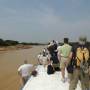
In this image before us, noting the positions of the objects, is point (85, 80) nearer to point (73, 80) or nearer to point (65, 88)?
point (73, 80)

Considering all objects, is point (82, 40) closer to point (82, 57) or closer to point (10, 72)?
point (82, 57)

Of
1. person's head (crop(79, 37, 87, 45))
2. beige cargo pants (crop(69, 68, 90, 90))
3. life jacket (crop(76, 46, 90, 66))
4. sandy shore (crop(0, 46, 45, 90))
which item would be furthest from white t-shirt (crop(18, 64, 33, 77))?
person's head (crop(79, 37, 87, 45))

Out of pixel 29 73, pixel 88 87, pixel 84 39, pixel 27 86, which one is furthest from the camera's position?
pixel 29 73

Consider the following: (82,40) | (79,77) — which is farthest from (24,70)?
(82,40)

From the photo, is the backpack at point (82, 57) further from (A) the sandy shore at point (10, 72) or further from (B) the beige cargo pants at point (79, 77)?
(A) the sandy shore at point (10, 72)

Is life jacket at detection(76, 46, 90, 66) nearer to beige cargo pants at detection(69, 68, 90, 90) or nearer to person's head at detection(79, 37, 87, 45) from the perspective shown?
person's head at detection(79, 37, 87, 45)

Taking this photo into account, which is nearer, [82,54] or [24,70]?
[82,54]

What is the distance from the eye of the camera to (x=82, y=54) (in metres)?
8.81

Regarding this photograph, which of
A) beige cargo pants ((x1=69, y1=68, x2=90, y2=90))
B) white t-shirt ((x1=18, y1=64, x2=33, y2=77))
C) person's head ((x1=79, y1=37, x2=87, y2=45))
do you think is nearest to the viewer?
person's head ((x1=79, y1=37, x2=87, y2=45))

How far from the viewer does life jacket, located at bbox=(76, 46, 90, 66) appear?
882cm

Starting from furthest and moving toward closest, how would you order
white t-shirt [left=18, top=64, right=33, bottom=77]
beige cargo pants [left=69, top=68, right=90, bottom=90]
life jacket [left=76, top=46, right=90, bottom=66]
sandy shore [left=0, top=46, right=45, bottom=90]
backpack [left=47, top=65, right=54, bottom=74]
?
1. sandy shore [left=0, top=46, right=45, bottom=90]
2. backpack [left=47, top=65, right=54, bottom=74]
3. white t-shirt [left=18, top=64, right=33, bottom=77]
4. beige cargo pants [left=69, top=68, right=90, bottom=90]
5. life jacket [left=76, top=46, right=90, bottom=66]

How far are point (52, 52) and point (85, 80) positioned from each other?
6.16 m

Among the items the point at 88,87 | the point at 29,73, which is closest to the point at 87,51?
the point at 88,87

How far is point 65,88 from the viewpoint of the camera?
1112 centimetres
